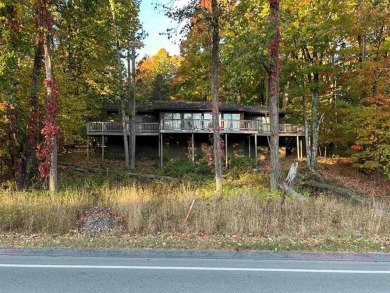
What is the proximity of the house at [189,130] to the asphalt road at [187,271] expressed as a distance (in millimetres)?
23498

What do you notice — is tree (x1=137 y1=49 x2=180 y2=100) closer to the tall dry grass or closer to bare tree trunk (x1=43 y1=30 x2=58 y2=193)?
bare tree trunk (x1=43 y1=30 x2=58 y2=193)

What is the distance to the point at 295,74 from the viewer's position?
26.8 meters

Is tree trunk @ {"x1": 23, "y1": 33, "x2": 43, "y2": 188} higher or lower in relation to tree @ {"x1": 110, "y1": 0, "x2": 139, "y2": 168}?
lower

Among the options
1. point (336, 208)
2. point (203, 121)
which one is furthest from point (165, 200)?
point (203, 121)

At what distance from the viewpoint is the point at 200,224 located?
924 centimetres

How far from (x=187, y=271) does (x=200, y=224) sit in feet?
10.8

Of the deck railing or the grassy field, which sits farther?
the deck railing

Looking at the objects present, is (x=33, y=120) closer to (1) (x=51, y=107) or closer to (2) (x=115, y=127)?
(1) (x=51, y=107)

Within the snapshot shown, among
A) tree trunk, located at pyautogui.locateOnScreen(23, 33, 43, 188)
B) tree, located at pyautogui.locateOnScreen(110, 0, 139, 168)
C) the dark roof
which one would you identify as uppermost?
tree, located at pyautogui.locateOnScreen(110, 0, 139, 168)

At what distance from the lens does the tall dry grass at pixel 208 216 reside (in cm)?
909

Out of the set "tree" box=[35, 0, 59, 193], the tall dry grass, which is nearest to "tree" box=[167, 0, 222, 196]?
the tall dry grass

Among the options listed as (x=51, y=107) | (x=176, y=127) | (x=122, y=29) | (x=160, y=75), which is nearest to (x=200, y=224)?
(x=51, y=107)

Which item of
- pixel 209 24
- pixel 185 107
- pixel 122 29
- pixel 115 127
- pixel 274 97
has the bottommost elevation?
pixel 274 97

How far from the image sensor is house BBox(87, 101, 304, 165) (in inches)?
1265
